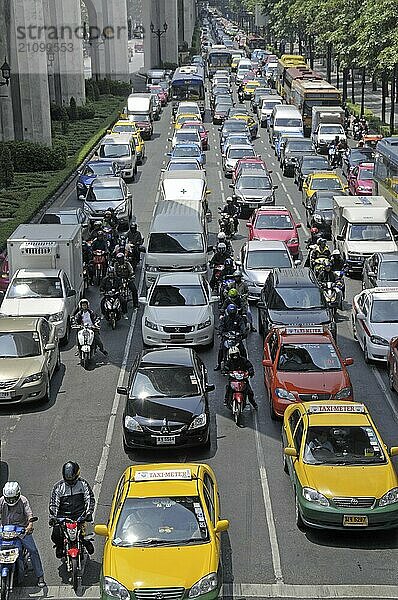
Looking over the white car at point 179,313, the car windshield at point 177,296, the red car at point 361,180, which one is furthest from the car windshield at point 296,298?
the red car at point 361,180

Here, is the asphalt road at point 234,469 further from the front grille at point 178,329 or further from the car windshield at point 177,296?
the car windshield at point 177,296

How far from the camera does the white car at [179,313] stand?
2169 centimetres

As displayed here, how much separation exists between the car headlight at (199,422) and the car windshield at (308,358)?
85.2 inches

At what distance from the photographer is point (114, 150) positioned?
46969 millimetres

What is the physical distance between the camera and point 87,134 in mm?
59812

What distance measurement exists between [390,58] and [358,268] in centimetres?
2398

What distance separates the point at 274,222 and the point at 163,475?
1928 centimetres

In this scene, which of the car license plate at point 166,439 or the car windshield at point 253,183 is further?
the car windshield at point 253,183

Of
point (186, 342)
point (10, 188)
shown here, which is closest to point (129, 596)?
point (186, 342)

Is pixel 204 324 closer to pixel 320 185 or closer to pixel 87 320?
pixel 87 320

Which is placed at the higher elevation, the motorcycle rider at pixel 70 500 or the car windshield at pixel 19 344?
the motorcycle rider at pixel 70 500

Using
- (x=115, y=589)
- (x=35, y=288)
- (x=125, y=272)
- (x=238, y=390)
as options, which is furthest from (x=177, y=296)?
(x=115, y=589)

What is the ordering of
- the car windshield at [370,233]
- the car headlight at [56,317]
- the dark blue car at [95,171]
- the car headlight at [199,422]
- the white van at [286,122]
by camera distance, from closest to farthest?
the car headlight at [199,422] < the car headlight at [56,317] < the car windshield at [370,233] < the dark blue car at [95,171] < the white van at [286,122]

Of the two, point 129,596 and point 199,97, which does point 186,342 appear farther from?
point 199,97
